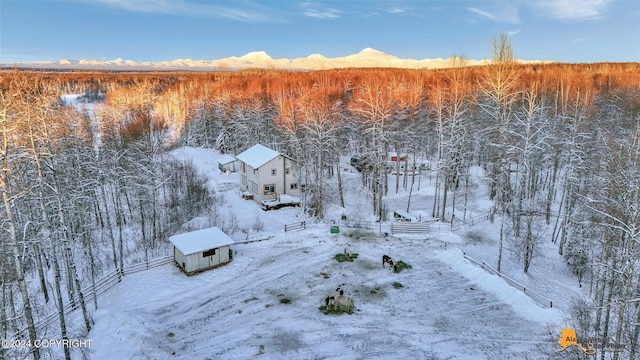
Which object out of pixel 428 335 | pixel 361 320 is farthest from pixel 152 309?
pixel 428 335

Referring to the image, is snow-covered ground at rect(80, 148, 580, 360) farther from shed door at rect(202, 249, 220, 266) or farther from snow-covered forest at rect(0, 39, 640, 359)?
snow-covered forest at rect(0, 39, 640, 359)

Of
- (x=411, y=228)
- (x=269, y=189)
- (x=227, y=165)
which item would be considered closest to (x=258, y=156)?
(x=269, y=189)

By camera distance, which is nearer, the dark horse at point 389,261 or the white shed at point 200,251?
the white shed at point 200,251

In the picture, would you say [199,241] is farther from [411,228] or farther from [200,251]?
[411,228]

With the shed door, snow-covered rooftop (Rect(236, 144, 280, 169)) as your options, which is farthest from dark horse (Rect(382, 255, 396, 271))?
snow-covered rooftop (Rect(236, 144, 280, 169))

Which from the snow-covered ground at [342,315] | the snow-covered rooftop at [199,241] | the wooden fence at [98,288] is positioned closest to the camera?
the snow-covered ground at [342,315]

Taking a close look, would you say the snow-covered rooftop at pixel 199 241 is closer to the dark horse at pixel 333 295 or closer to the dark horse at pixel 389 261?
the dark horse at pixel 333 295

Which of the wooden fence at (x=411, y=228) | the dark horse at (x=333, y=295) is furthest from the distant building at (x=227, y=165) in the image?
the dark horse at (x=333, y=295)
